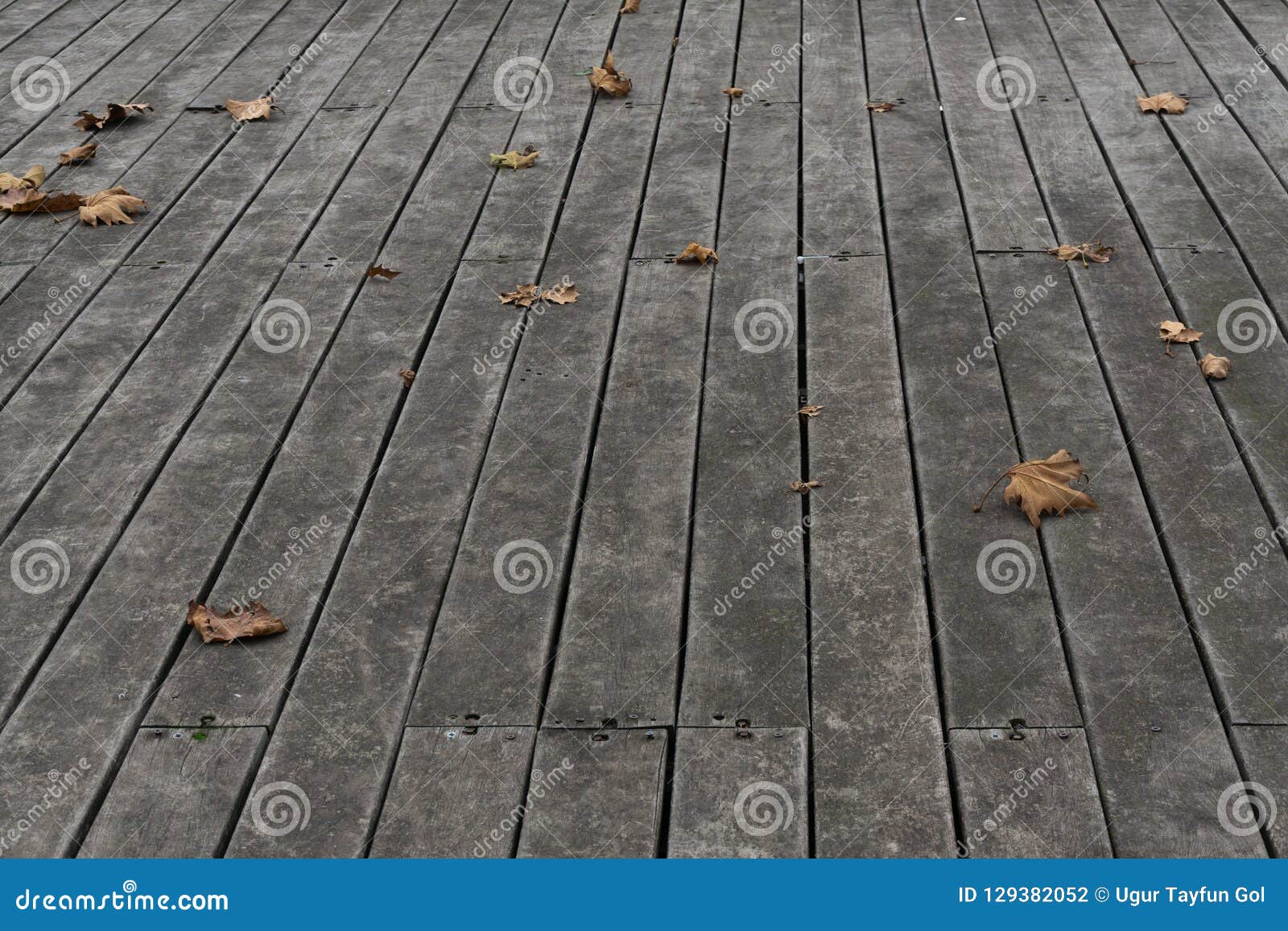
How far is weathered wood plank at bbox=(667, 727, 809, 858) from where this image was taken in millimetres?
2037

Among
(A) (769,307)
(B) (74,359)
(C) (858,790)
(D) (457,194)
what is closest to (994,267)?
(A) (769,307)

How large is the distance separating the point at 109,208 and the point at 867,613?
8.85 ft

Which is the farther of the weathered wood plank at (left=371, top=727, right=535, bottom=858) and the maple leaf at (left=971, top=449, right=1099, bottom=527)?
the maple leaf at (left=971, top=449, right=1099, bottom=527)

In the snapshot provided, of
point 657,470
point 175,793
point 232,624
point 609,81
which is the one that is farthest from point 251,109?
point 175,793

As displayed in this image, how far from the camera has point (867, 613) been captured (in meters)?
2.46

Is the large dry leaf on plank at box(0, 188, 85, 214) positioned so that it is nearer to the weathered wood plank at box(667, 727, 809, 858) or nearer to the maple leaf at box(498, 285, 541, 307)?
the maple leaf at box(498, 285, 541, 307)

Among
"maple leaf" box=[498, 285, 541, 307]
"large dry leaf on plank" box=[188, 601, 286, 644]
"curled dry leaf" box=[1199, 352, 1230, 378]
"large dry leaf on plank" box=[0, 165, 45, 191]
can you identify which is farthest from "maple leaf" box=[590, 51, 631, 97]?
"large dry leaf on plank" box=[188, 601, 286, 644]

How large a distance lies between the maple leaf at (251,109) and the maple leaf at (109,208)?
71 cm

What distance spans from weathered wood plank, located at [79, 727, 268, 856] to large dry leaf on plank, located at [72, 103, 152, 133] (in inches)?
121

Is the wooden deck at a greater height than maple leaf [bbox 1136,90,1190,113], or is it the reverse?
the wooden deck

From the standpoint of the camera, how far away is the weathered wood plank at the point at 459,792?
2057 millimetres

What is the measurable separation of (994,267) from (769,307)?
612 millimetres

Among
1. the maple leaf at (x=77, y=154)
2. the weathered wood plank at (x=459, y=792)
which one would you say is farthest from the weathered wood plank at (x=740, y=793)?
the maple leaf at (x=77, y=154)

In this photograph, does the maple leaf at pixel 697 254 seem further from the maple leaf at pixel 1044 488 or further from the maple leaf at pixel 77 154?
the maple leaf at pixel 77 154
